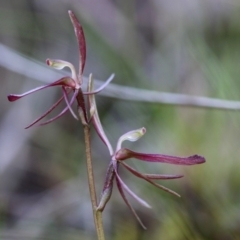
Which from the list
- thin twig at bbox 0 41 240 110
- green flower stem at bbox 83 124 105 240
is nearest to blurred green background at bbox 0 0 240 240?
thin twig at bbox 0 41 240 110

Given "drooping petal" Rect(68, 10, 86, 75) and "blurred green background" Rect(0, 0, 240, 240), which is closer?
"drooping petal" Rect(68, 10, 86, 75)

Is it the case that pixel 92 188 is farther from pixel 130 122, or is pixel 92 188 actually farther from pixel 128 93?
pixel 130 122

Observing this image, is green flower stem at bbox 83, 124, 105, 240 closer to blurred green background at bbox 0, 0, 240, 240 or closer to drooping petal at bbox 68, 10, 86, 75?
drooping petal at bbox 68, 10, 86, 75

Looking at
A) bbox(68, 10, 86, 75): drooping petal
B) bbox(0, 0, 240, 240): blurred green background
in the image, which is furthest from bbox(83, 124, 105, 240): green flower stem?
bbox(0, 0, 240, 240): blurred green background

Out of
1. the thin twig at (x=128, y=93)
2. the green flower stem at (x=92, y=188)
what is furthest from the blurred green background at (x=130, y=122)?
the green flower stem at (x=92, y=188)

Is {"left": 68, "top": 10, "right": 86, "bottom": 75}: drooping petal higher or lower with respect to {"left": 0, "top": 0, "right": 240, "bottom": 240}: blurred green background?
higher

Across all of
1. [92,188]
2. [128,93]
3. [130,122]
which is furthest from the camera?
[130,122]

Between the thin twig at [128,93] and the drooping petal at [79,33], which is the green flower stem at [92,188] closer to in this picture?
the drooping petal at [79,33]

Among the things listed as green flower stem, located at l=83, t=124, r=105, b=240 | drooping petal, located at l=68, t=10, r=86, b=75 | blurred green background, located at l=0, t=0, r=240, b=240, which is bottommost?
blurred green background, located at l=0, t=0, r=240, b=240

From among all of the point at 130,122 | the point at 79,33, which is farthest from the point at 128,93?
the point at 79,33
